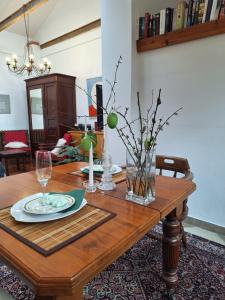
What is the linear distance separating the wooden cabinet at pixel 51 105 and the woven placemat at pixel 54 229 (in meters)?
4.15

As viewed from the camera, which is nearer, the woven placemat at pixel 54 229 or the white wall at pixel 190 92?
the woven placemat at pixel 54 229

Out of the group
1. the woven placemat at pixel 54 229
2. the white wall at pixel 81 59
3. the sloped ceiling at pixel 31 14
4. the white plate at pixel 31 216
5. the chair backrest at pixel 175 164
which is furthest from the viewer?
the white wall at pixel 81 59

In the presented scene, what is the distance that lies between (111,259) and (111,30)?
7.50 ft

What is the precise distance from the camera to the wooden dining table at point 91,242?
56 centimetres

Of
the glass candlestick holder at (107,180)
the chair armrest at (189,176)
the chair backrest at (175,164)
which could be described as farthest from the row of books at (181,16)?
the glass candlestick holder at (107,180)

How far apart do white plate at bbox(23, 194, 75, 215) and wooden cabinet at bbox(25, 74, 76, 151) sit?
4.03m

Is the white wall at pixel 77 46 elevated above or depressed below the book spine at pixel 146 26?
above

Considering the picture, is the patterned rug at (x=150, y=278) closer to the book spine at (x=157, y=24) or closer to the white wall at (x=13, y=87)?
the book spine at (x=157, y=24)

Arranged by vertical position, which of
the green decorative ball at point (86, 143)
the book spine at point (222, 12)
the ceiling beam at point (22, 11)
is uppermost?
the ceiling beam at point (22, 11)

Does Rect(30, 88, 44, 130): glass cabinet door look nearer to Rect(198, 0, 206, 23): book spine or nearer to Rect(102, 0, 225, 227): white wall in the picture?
Rect(102, 0, 225, 227): white wall

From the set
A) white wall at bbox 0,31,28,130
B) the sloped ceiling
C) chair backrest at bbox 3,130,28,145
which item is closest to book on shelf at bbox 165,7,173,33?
the sloped ceiling

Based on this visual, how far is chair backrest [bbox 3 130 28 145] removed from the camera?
534 centimetres

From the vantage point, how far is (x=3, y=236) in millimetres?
727

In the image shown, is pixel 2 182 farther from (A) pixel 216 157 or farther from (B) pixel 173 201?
(A) pixel 216 157
